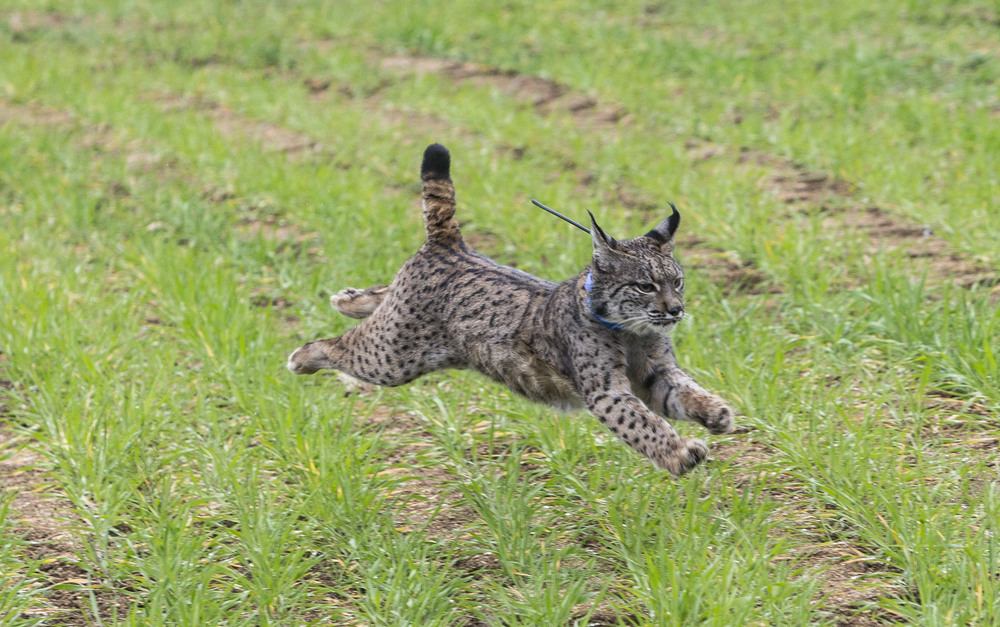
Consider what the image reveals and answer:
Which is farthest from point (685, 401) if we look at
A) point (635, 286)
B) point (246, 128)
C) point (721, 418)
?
point (246, 128)

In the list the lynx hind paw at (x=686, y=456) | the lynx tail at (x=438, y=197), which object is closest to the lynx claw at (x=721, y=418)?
the lynx hind paw at (x=686, y=456)

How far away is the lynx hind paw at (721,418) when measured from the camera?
3.89 metres

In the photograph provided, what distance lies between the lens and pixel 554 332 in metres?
4.46

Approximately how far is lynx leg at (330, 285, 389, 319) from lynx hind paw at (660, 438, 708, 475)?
1873 mm

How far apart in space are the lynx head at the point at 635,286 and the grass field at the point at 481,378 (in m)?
0.70

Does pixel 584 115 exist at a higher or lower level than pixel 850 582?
higher

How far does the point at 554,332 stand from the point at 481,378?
137cm

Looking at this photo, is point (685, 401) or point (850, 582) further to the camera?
point (685, 401)

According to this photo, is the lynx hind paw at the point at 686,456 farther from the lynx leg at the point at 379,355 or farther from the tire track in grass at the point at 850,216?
the tire track in grass at the point at 850,216

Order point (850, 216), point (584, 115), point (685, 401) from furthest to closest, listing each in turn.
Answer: point (584, 115) → point (850, 216) → point (685, 401)

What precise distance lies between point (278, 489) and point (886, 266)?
3.58m

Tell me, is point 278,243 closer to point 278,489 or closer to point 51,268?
point 51,268

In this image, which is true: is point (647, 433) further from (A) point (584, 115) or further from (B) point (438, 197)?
(A) point (584, 115)

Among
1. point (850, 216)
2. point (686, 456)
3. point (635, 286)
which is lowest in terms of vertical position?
point (850, 216)
